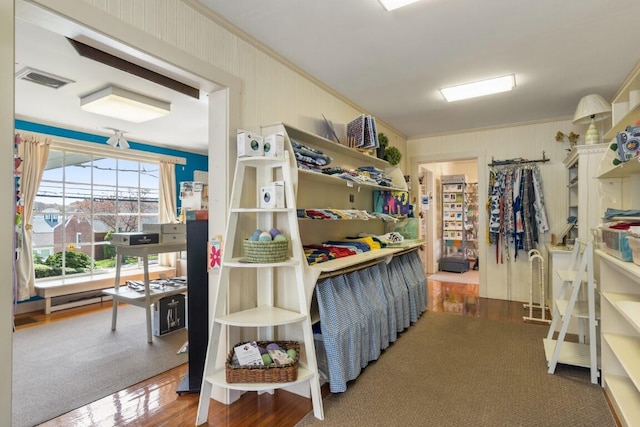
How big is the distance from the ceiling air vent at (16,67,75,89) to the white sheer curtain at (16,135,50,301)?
1.65 m

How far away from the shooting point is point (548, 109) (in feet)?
13.1

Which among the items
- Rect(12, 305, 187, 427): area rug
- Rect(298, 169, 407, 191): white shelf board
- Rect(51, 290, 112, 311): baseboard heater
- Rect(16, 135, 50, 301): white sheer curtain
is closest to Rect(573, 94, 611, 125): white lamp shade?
Rect(298, 169, 407, 191): white shelf board

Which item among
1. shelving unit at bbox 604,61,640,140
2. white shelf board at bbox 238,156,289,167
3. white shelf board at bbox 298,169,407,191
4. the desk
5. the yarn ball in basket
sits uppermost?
shelving unit at bbox 604,61,640,140

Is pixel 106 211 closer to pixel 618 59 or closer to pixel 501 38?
pixel 501 38

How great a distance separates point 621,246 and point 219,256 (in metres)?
2.27

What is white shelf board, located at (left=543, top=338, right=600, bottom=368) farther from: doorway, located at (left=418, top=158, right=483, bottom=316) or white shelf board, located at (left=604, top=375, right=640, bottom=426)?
doorway, located at (left=418, top=158, right=483, bottom=316)

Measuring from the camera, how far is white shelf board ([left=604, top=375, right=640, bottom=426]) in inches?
71.7

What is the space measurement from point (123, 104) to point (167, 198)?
2806 mm

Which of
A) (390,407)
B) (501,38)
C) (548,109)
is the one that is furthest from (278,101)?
(548,109)

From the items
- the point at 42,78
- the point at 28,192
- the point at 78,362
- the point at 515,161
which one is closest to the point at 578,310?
the point at 515,161

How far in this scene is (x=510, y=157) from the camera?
185 inches

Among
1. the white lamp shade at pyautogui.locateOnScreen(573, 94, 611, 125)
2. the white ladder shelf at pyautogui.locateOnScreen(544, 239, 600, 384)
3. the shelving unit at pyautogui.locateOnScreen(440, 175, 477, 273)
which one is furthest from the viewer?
the shelving unit at pyautogui.locateOnScreen(440, 175, 477, 273)

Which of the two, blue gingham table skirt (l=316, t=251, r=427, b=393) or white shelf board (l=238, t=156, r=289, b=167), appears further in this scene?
blue gingham table skirt (l=316, t=251, r=427, b=393)

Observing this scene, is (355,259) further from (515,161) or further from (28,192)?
(28,192)
